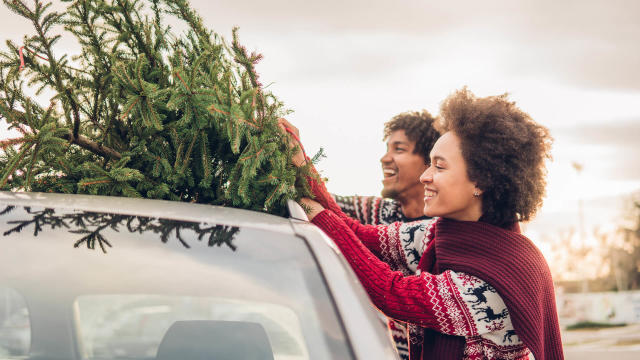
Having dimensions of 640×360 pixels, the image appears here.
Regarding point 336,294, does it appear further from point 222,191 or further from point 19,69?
point 19,69

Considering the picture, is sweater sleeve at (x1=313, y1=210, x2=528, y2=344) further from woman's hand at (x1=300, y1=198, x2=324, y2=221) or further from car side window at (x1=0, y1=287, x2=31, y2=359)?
car side window at (x1=0, y1=287, x2=31, y2=359)

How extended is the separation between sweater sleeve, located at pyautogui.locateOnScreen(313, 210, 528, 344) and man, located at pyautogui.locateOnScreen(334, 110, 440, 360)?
145 cm

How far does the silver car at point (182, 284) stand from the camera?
1.42 metres

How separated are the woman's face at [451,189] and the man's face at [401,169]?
1246 mm

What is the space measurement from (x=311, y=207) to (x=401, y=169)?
5.39ft

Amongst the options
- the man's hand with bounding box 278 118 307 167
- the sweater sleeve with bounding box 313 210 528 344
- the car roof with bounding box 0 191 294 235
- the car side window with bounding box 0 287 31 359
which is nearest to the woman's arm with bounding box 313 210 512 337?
the sweater sleeve with bounding box 313 210 528 344

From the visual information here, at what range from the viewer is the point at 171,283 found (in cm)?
143

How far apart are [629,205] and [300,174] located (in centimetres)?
6340

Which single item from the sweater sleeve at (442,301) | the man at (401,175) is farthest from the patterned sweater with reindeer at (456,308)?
the man at (401,175)

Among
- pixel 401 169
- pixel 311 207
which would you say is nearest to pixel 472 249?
pixel 311 207

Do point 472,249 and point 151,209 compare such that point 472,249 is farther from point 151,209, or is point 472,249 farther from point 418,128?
point 418,128

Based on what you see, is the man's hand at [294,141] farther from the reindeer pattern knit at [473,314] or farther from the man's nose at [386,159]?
the man's nose at [386,159]

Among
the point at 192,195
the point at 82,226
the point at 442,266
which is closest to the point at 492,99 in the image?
the point at 442,266

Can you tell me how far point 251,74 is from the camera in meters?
2.17
